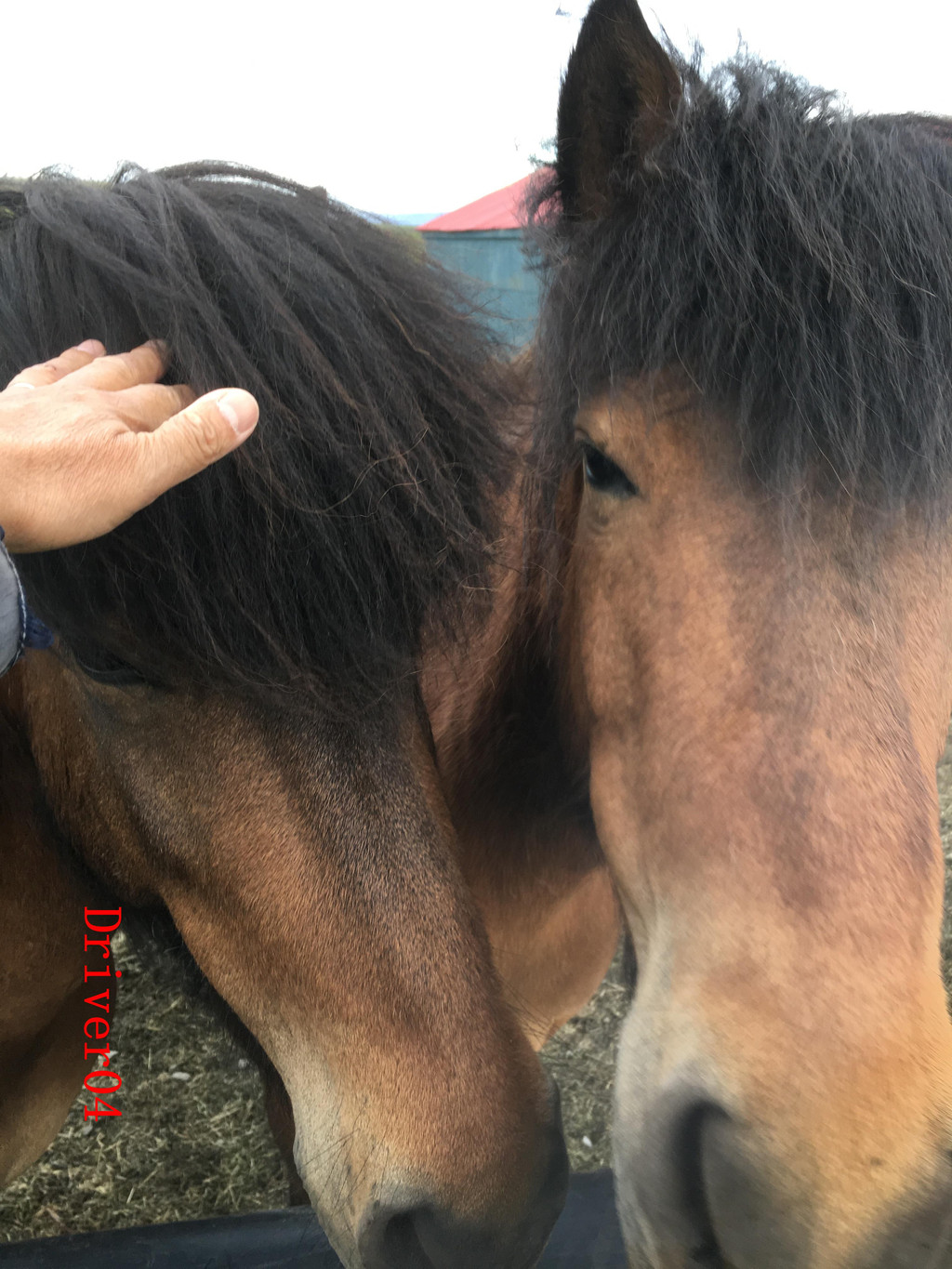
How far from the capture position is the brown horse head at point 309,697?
100cm

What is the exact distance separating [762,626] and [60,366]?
2.85 feet

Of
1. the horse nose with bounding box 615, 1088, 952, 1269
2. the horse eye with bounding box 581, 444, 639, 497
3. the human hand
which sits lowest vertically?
the horse nose with bounding box 615, 1088, 952, 1269

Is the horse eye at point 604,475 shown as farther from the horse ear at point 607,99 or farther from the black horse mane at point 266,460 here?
the horse ear at point 607,99

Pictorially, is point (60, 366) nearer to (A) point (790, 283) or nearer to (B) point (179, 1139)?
(A) point (790, 283)

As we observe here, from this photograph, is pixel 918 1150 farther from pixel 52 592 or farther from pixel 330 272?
pixel 330 272

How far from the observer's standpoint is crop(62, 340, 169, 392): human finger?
92 centimetres

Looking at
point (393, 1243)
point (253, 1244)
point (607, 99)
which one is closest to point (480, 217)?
point (607, 99)

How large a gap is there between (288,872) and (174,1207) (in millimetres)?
2388

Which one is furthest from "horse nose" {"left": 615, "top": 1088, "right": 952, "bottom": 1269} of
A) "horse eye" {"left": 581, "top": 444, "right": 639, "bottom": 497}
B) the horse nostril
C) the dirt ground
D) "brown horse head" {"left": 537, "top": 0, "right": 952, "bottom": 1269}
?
the dirt ground

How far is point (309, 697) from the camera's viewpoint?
3.53 ft

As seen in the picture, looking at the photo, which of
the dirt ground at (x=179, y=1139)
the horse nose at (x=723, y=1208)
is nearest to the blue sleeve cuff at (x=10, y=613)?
the horse nose at (x=723, y=1208)

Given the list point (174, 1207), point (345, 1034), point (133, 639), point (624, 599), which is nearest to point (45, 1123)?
point (174, 1207)

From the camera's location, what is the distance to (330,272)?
3.93ft

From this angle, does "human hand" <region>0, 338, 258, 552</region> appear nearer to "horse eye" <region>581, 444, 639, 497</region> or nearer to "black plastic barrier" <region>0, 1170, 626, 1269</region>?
"horse eye" <region>581, 444, 639, 497</region>
